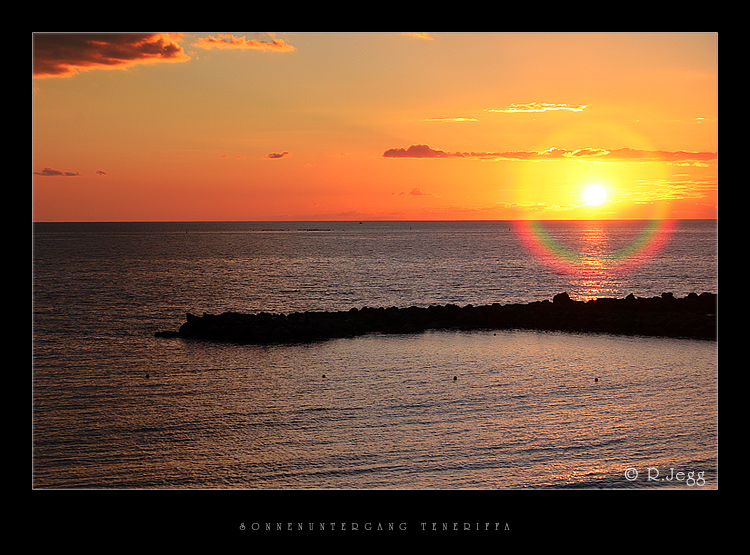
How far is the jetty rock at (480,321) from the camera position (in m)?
39.8

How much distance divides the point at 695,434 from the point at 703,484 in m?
5.48

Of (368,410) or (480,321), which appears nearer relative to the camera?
(368,410)

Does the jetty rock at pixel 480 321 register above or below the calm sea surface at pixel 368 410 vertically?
above

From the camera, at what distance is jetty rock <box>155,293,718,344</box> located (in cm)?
3981

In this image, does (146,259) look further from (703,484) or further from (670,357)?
(703,484)

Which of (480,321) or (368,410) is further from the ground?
(480,321)

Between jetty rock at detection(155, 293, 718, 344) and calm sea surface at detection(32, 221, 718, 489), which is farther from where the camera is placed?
jetty rock at detection(155, 293, 718, 344)

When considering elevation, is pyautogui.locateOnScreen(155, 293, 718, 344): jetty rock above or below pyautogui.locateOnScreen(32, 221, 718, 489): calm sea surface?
above

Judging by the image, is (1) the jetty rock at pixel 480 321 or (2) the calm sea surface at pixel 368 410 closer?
(2) the calm sea surface at pixel 368 410

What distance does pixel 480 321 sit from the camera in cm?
4400
